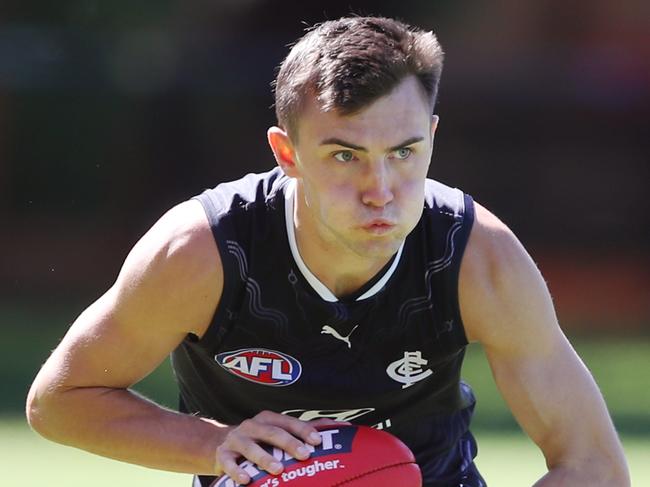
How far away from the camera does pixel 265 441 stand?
293 cm

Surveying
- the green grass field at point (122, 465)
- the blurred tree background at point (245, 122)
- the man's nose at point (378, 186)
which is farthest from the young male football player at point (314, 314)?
the blurred tree background at point (245, 122)

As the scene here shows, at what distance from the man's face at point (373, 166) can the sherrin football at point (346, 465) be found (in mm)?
441

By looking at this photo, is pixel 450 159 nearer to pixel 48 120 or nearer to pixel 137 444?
pixel 48 120

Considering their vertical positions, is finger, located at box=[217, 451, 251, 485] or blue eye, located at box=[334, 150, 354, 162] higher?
blue eye, located at box=[334, 150, 354, 162]

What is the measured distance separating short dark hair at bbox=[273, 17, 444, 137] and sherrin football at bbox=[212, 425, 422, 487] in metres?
0.77

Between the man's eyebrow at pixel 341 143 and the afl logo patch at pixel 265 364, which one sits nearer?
the man's eyebrow at pixel 341 143

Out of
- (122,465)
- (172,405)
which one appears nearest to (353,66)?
(122,465)

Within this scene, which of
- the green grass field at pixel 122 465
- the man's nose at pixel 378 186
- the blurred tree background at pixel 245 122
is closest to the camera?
the man's nose at pixel 378 186

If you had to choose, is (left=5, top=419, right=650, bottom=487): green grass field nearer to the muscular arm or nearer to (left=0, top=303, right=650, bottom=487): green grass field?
(left=0, top=303, right=650, bottom=487): green grass field

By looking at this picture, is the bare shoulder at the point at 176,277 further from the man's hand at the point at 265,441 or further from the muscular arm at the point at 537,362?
the muscular arm at the point at 537,362

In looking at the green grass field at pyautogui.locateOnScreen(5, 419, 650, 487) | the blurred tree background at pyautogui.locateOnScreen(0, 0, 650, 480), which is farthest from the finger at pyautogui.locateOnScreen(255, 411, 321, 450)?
the blurred tree background at pyautogui.locateOnScreen(0, 0, 650, 480)

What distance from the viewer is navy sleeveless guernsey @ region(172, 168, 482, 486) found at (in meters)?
3.31

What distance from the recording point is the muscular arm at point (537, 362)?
3250mm

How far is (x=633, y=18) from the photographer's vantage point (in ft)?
31.1
